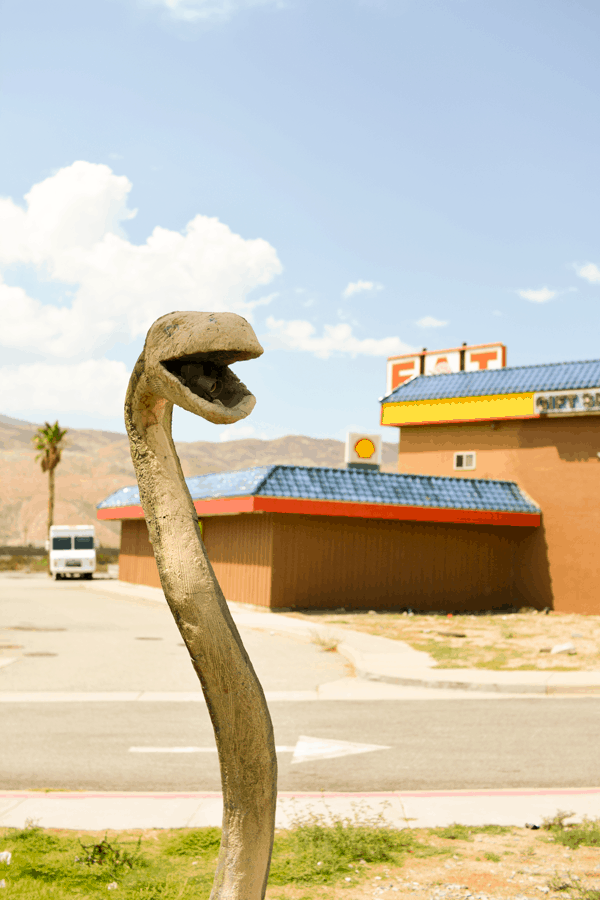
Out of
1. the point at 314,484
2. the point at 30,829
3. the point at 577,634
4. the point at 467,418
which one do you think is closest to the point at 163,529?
the point at 30,829

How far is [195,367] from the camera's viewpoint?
309 cm

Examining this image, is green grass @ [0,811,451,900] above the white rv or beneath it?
beneath

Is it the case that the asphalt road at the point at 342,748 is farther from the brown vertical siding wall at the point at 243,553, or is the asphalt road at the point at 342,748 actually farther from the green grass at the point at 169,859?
the brown vertical siding wall at the point at 243,553

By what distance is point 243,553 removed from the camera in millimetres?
26891

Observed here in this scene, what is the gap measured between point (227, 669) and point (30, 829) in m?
3.95

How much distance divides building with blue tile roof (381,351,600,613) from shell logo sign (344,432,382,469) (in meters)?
3.07

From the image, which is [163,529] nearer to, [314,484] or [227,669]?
[227,669]

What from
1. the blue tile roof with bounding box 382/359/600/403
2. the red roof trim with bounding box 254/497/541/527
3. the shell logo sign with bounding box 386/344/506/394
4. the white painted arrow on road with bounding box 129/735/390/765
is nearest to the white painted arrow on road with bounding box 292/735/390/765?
→ the white painted arrow on road with bounding box 129/735/390/765

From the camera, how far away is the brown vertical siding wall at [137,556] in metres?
36.7

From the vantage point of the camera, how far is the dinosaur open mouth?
3043mm

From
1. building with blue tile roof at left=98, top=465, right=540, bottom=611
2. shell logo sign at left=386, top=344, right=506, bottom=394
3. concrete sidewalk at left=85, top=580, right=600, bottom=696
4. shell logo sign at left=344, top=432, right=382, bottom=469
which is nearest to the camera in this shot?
concrete sidewalk at left=85, top=580, right=600, bottom=696

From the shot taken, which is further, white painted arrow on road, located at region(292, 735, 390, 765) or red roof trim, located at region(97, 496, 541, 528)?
red roof trim, located at region(97, 496, 541, 528)

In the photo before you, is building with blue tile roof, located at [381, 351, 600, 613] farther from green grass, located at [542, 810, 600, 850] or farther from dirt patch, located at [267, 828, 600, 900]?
dirt patch, located at [267, 828, 600, 900]

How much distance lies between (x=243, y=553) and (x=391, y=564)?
5000 mm
